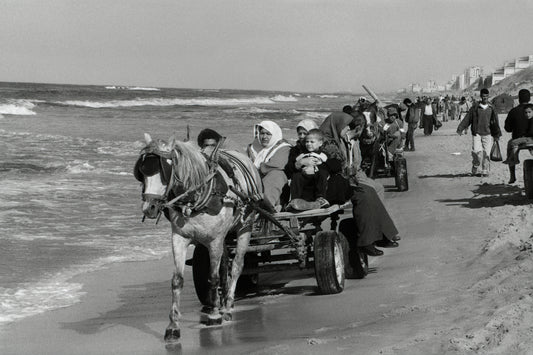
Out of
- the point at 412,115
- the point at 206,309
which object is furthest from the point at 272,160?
the point at 412,115

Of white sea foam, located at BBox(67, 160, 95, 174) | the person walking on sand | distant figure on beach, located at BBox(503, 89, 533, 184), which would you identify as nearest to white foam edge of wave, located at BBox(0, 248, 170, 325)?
distant figure on beach, located at BBox(503, 89, 533, 184)

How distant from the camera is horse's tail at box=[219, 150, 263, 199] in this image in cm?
832

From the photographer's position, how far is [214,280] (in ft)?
26.2

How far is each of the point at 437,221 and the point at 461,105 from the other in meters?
44.3

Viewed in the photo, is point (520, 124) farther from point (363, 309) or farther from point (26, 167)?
point (26, 167)

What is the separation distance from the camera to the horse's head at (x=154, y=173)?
6.87 m

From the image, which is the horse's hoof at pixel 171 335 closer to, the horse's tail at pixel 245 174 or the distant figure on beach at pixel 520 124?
the horse's tail at pixel 245 174

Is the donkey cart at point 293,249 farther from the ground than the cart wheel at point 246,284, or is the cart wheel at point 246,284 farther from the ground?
the donkey cart at point 293,249

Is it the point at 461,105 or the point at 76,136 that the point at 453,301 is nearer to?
the point at 76,136

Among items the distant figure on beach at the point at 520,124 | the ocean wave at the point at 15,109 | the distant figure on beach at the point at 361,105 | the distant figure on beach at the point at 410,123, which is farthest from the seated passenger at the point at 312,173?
the ocean wave at the point at 15,109

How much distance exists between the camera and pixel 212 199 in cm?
752

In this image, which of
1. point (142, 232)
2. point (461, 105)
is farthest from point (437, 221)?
point (461, 105)

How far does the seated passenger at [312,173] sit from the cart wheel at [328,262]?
1.21 ft

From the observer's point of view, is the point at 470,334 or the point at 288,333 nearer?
the point at 470,334
